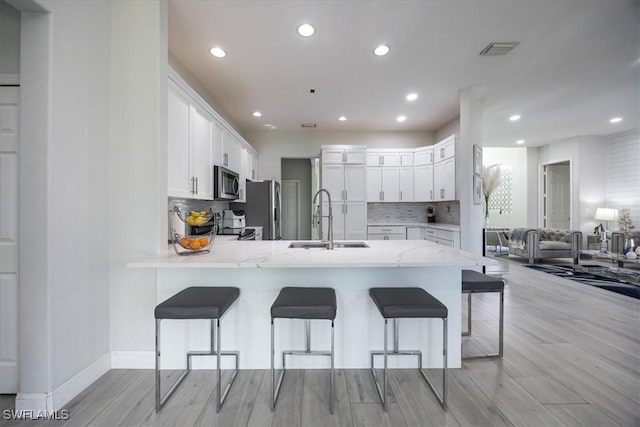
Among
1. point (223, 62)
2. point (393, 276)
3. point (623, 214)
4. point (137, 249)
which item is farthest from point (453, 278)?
point (623, 214)

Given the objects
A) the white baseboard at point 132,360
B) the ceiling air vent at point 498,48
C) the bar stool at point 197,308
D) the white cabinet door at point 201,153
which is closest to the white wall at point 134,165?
the white baseboard at point 132,360

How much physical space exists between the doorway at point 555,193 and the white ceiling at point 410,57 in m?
2.71

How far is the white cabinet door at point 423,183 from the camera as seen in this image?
17.1 ft

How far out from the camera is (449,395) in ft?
5.63

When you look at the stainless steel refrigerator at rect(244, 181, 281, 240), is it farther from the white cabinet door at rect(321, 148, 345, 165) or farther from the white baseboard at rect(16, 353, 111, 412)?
the white baseboard at rect(16, 353, 111, 412)

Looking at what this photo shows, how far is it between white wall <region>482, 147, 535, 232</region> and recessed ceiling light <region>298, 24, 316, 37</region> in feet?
23.0

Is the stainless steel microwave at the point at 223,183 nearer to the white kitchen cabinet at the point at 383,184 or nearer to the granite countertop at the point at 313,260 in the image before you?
the granite countertop at the point at 313,260

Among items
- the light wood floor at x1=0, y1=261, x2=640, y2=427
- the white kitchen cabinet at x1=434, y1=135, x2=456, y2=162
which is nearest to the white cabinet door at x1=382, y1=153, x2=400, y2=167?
the white kitchen cabinet at x1=434, y1=135, x2=456, y2=162

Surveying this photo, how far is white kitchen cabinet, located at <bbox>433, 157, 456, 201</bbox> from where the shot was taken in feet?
14.9

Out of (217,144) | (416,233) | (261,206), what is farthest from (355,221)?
(217,144)

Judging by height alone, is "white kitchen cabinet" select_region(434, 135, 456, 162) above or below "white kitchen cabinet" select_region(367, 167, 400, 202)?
above

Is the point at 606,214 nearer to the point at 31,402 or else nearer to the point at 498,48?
the point at 498,48

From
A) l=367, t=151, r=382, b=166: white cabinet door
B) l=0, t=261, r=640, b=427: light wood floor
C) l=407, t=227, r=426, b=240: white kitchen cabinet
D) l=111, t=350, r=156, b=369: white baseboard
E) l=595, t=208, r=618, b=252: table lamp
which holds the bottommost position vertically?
l=0, t=261, r=640, b=427: light wood floor

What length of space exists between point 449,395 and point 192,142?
2.86 meters
